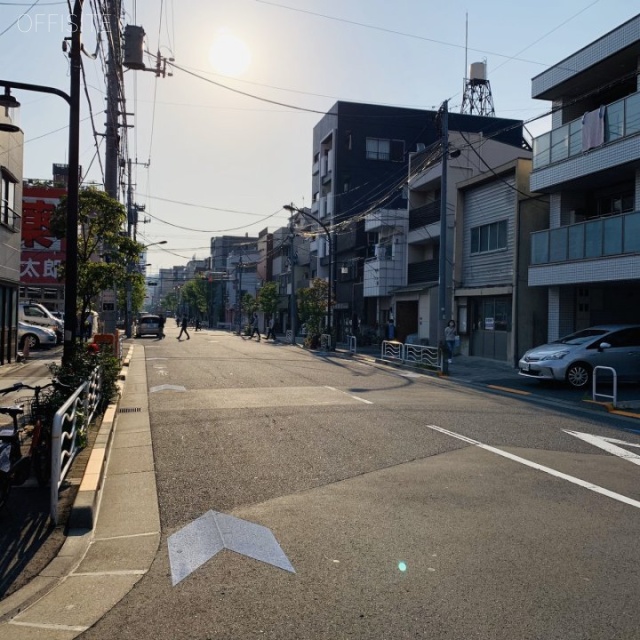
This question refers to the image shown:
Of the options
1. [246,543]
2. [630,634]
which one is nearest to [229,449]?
[246,543]

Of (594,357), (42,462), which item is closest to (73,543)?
(42,462)

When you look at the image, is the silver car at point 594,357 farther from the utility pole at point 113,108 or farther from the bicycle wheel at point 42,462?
the bicycle wheel at point 42,462

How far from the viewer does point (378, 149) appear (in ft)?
178

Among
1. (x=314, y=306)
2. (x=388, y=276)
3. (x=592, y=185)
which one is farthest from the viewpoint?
(x=314, y=306)

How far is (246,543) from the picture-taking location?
17.4 feet

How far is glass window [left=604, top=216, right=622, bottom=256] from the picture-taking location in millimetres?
18953

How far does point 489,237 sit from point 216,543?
933 inches

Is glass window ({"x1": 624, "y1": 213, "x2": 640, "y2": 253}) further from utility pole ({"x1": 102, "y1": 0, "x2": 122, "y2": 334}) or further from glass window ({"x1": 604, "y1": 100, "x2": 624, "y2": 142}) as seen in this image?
utility pole ({"x1": 102, "y1": 0, "x2": 122, "y2": 334})

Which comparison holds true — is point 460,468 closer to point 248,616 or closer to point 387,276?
point 248,616

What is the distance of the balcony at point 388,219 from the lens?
38125mm

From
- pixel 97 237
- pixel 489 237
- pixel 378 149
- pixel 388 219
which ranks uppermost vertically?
pixel 378 149

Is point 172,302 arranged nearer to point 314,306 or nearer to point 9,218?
point 314,306

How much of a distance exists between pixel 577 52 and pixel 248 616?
72.9 feet

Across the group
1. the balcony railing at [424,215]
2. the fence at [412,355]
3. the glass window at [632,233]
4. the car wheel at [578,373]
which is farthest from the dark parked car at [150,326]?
the glass window at [632,233]
